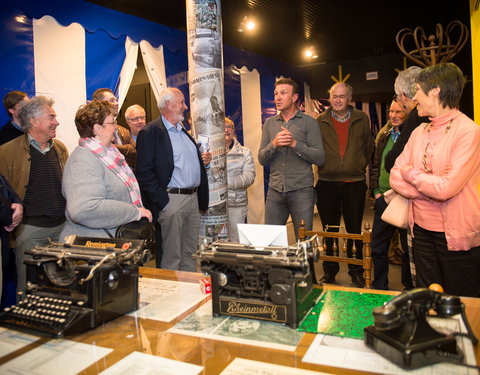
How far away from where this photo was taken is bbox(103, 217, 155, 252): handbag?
80.6 inches

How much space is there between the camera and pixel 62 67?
12.3ft

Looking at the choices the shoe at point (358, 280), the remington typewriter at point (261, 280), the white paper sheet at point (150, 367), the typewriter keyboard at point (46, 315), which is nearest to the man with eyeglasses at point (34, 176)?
the typewriter keyboard at point (46, 315)

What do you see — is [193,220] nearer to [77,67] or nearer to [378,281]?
[378,281]

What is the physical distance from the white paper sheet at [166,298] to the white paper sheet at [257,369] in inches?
15.8

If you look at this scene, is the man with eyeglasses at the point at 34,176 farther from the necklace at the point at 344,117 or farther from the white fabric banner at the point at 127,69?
the necklace at the point at 344,117

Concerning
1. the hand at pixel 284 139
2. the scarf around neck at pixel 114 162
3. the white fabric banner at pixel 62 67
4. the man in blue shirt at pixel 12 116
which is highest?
the white fabric banner at pixel 62 67

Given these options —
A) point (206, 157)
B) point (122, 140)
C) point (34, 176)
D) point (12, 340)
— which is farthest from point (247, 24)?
point (12, 340)

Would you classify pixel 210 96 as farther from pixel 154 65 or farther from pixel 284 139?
pixel 154 65

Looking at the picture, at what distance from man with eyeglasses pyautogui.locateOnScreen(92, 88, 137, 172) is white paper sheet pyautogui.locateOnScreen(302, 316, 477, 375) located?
9.44ft

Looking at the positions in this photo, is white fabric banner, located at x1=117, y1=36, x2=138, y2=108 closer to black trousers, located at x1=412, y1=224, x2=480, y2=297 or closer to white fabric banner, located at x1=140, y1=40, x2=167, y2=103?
white fabric banner, located at x1=140, y1=40, x2=167, y2=103

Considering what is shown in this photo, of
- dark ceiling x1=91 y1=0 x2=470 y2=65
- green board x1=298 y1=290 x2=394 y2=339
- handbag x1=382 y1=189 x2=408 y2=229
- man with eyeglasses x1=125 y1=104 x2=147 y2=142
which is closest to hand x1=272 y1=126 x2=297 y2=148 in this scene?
handbag x1=382 y1=189 x2=408 y2=229

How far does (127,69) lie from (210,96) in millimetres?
1467

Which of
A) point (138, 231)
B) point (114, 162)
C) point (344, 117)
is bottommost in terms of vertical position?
point (138, 231)

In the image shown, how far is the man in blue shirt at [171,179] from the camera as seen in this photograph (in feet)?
9.97
